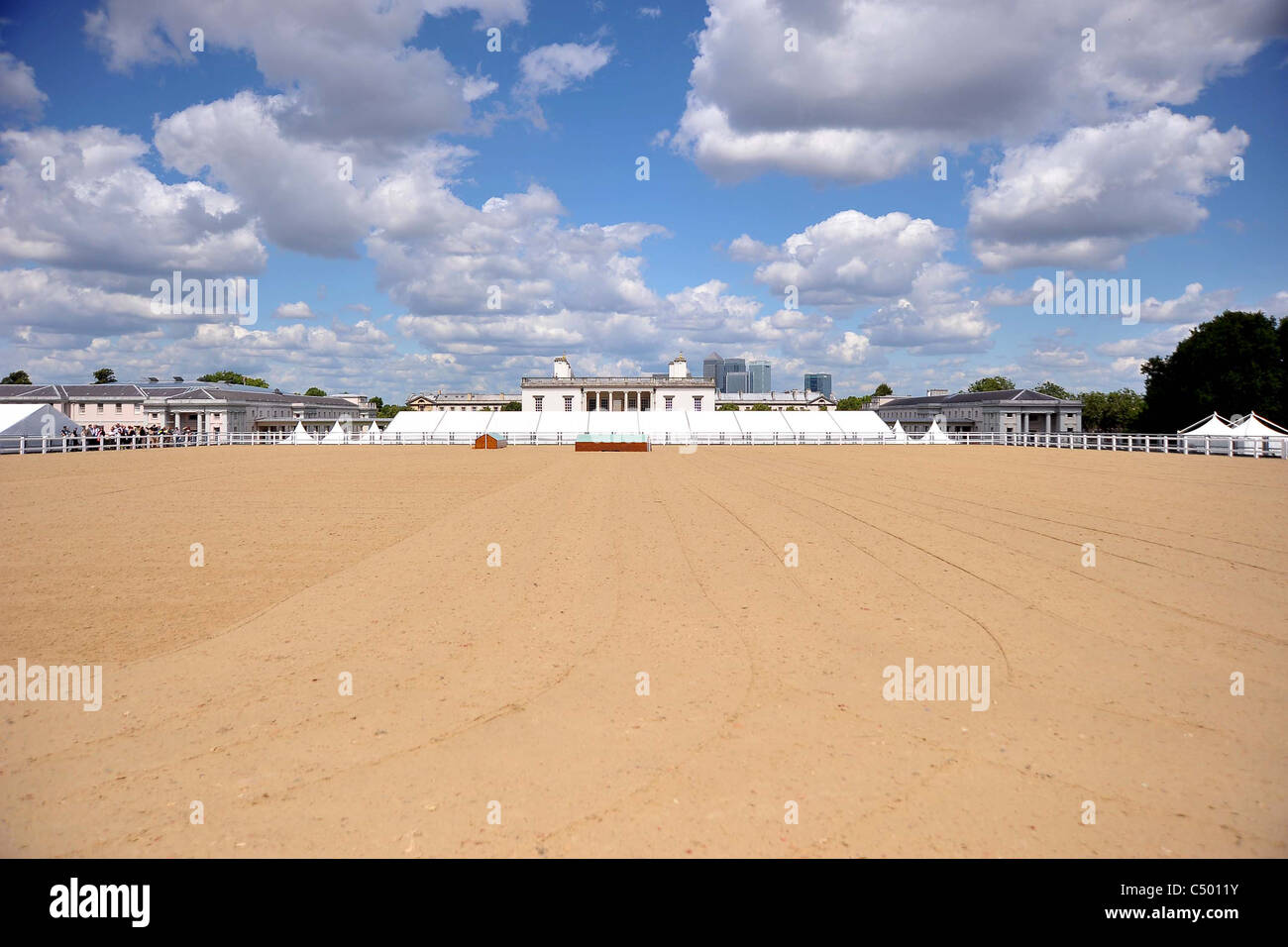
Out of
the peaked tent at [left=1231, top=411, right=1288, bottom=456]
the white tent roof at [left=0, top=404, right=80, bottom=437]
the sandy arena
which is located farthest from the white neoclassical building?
the sandy arena

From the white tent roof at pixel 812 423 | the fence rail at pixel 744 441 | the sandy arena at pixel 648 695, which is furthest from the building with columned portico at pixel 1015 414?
the sandy arena at pixel 648 695

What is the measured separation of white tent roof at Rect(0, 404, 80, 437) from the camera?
147 feet

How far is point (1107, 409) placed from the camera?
367ft

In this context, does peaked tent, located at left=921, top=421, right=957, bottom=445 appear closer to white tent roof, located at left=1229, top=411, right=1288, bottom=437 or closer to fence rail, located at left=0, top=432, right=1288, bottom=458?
fence rail, located at left=0, top=432, right=1288, bottom=458

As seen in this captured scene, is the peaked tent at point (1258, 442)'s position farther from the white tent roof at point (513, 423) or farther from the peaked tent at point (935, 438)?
the white tent roof at point (513, 423)

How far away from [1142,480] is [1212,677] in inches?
828

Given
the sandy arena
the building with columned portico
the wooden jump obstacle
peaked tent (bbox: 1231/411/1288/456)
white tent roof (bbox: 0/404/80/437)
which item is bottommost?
the sandy arena

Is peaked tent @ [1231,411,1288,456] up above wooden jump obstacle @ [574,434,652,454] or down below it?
below

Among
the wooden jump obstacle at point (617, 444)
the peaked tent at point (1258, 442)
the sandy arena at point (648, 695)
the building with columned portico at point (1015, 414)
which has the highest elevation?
the building with columned portico at point (1015, 414)

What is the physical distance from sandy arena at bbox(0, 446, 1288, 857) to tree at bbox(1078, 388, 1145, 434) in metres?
115

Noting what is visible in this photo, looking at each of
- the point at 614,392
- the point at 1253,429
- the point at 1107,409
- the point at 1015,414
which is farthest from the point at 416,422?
the point at 1107,409

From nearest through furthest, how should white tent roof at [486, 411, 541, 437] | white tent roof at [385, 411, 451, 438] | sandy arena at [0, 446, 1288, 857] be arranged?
1. sandy arena at [0, 446, 1288, 857]
2. white tent roof at [385, 411, 451, 438]
3. white tent roof at [486, 411, 541, 437]

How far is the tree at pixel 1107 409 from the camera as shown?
359 feet

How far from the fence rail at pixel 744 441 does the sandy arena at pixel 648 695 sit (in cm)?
3442
